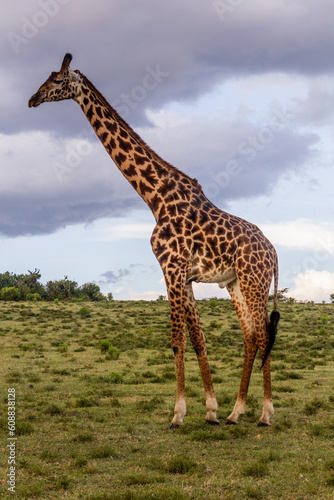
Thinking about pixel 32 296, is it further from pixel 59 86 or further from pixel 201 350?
pixel 201 350

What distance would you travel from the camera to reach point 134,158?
35.3 ft

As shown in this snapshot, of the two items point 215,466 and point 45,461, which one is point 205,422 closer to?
point 215,466

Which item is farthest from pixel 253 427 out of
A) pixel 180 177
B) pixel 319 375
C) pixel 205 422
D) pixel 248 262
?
pixel 319 375

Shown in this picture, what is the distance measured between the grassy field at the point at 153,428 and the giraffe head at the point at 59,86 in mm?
6303

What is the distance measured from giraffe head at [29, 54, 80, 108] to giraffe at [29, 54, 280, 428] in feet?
0.06

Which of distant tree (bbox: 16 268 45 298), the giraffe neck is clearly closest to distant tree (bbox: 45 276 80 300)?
distant tree (bbox: 16 268 45 298)

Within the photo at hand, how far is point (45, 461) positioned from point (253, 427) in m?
3.90

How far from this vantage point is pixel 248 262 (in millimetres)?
10391

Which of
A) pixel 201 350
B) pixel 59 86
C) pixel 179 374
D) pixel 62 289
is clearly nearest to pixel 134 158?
pixel 59 86

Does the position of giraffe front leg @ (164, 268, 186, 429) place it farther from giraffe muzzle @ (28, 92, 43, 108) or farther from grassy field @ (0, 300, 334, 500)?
giraffe muzzle @ (28, 92, 43, 108)

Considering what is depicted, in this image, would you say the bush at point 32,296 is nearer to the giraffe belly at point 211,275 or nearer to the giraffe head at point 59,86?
the giraffe head at point 59,86

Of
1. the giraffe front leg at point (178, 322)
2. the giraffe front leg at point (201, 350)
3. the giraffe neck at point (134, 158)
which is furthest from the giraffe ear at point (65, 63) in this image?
the giraffe front leg at point (201, 350)

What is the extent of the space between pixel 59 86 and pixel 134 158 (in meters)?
2.04

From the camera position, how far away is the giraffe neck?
10625 mm
